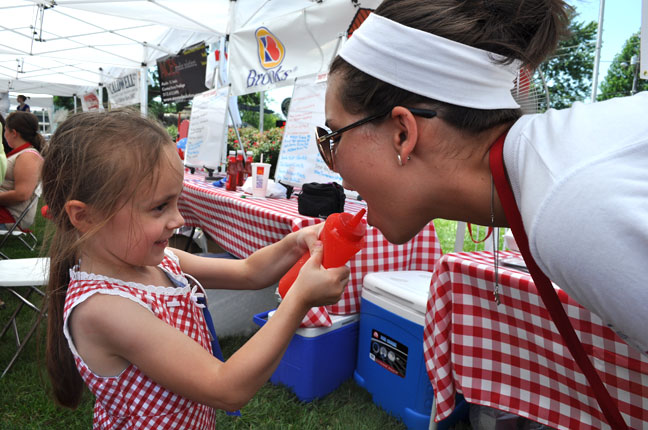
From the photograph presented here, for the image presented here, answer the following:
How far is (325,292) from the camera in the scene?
0.97 m

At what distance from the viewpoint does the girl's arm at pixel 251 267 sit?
1.41 m

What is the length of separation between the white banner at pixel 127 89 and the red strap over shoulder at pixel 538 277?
930 cm

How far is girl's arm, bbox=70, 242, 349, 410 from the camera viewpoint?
938 mm

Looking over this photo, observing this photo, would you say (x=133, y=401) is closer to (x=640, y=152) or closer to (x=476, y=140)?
(x=476, y=140)

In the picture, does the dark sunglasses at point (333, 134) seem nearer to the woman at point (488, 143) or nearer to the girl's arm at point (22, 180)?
the woman at point (488, 143)

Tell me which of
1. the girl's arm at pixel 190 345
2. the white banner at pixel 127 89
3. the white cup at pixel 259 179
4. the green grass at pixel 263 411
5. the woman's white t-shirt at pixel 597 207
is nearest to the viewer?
the woman's white t-shirt at pixel 597 207

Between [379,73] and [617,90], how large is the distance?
34.4 m

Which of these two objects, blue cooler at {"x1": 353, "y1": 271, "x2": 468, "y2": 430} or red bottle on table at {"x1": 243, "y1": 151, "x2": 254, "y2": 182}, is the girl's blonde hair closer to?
blue cooler at {"x1": 353, "y1": 271, "x2": 468, "y2": 430}

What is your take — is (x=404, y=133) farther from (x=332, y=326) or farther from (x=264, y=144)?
(x=264, y=144)

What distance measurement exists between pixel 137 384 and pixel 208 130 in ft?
13.9

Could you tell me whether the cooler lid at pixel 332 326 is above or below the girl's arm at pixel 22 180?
below

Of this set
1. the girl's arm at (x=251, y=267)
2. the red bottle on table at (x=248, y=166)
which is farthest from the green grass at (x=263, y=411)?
the red bottle on table at (x=248, y=166)

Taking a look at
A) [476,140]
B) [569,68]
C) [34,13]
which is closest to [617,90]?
[569,68]

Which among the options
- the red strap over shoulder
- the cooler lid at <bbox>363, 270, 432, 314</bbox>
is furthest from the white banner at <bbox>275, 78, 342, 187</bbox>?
the red strap over shoulder
